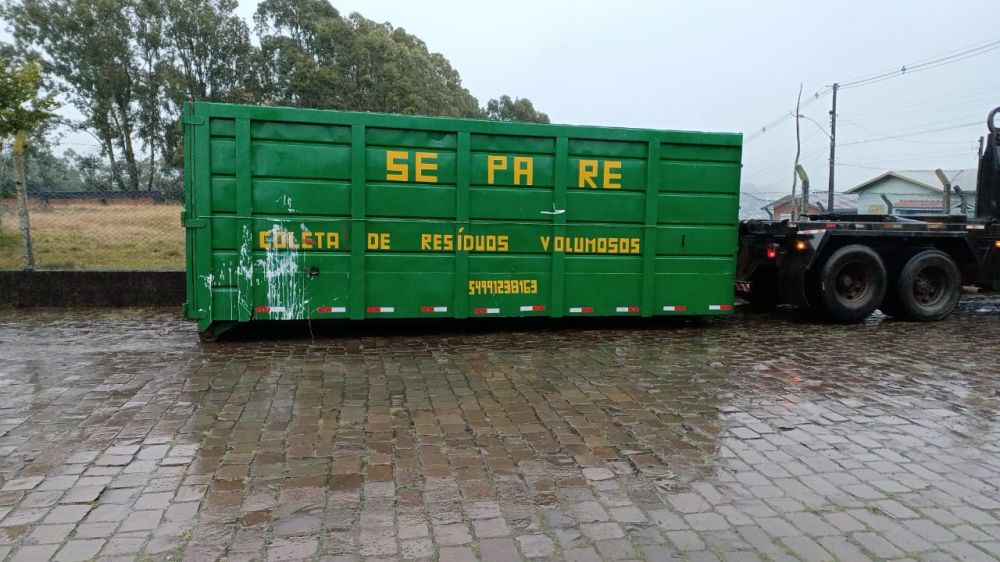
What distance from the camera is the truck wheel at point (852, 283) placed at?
9.12 metres

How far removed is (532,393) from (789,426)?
1.97 metres

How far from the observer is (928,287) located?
387 inches

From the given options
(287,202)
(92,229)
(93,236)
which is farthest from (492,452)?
(93,236)

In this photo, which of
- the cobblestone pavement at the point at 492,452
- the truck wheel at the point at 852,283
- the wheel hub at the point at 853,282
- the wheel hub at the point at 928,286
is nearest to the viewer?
the cobblestone pavement at the point at 492,452

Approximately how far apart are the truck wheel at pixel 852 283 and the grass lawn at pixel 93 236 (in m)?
9.45

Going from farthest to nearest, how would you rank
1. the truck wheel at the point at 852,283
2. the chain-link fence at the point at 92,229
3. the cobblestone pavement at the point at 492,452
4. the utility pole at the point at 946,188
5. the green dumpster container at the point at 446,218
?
the utility pole at the point at 946,188 → the chain-link fence at the point at 92,229 → the truck wheel at the point at 852,283 → the green dumpster container at the point at 446,218 → the cobblestone pavement at the point at 492,452

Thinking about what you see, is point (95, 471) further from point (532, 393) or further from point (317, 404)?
point (532, 393)

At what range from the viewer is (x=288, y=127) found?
7.26 m

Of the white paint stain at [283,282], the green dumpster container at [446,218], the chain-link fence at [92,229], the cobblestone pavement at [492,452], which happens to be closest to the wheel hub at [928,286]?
the cobblestone pavement at [492,452]

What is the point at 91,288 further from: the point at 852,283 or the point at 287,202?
the point at 852,283

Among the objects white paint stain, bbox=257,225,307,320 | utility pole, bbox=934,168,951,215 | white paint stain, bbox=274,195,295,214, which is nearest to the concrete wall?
white paint stain, bbox=257,225,307,320

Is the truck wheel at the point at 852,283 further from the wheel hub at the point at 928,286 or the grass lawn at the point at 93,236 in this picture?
the grass lawn at the point at 93,236

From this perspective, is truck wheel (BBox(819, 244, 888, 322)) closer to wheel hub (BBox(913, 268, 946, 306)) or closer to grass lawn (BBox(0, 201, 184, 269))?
wheel hub (BBox(913, 268, 946, 306))

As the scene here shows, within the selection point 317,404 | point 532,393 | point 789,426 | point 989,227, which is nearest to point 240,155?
point 317,404
